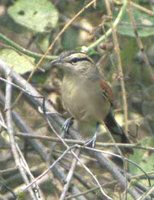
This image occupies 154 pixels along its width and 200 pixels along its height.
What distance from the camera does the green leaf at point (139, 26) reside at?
5.50 metres

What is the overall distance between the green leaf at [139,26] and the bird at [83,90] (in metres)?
0.42

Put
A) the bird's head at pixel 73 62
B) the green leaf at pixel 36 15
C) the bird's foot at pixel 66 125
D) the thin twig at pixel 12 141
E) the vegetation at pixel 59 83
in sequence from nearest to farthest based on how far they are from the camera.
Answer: the thin twig at pixel 12 141 < the vegetation at pixel 59 83 < the bird's foot at pixel 66 125 < the bird's head at pixel 73 62 < the green leaf at pixel 36 15

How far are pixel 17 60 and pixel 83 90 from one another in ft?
1.80

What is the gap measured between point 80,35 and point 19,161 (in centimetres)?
302

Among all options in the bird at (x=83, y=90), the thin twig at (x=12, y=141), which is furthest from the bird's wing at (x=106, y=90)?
the thin twig at (x=12, y=141)

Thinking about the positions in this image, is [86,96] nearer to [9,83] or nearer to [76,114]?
[76,114]

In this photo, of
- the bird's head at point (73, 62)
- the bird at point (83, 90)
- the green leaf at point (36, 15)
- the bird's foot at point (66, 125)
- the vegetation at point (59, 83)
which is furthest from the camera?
the green leaf at point (36, 15)

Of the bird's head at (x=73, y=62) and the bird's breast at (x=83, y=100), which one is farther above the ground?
the bird's head at (x=73, y=62)

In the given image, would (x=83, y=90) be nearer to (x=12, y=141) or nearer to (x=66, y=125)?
(x=66, y=125)

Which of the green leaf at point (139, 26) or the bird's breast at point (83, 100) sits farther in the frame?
the green leaf at point (139, 26)

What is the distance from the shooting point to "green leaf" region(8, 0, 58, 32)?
5.41 metres

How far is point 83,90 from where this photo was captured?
16.7 ft

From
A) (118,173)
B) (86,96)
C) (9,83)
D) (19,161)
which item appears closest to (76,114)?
(86,96)

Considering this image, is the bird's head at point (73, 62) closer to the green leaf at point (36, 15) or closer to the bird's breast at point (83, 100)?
the bird's breast at point (83, 100)
